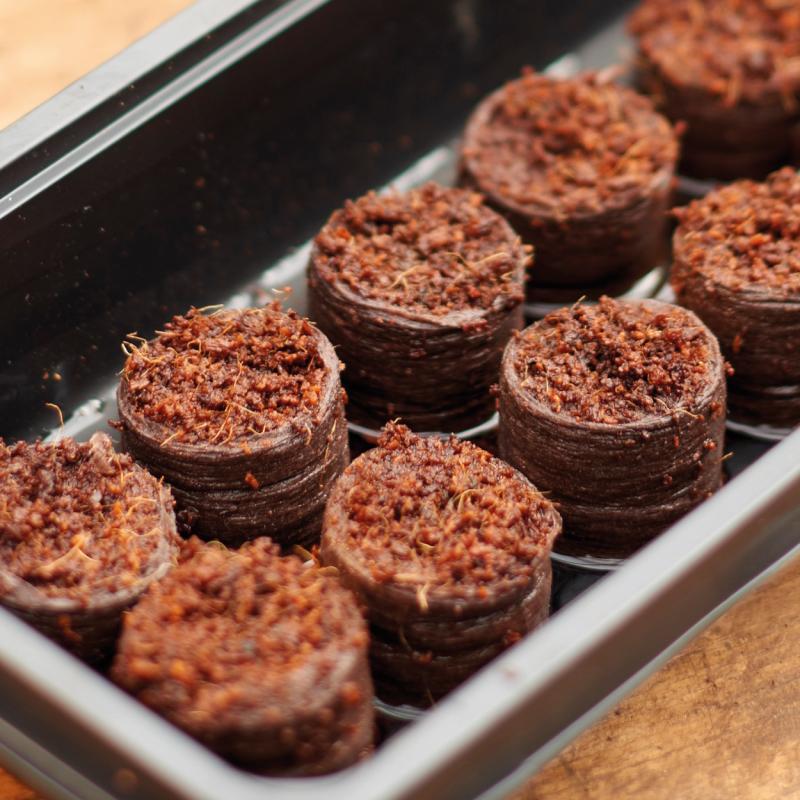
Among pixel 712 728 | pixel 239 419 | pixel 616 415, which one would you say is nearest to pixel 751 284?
pixel 616 415

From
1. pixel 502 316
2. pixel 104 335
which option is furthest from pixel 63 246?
pixel 502 316

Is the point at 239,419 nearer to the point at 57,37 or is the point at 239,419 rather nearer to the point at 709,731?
the point at 709,731

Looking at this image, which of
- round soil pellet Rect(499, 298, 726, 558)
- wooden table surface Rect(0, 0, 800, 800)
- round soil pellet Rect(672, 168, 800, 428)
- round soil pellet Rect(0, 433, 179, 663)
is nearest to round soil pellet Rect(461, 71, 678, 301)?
round soil pellet Rect(672, 168, 800, 428)

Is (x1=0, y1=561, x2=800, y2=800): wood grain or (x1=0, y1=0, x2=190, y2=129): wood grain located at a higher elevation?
(x1=0, y1=0, x2=190, y2=129): wood grain

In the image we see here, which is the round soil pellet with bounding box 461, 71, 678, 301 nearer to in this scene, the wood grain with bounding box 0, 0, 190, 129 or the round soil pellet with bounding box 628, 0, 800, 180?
the round soil pellet with bounding box 628, 0, 800, 180

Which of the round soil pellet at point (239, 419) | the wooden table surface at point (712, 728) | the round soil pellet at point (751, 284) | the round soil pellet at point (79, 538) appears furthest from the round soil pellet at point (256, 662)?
the round soil pellet at point (751, 284)

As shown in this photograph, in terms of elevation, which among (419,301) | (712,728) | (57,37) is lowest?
(712,728)

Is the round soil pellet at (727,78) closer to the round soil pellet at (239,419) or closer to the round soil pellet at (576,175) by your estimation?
the round soil pellet at (576,175)
